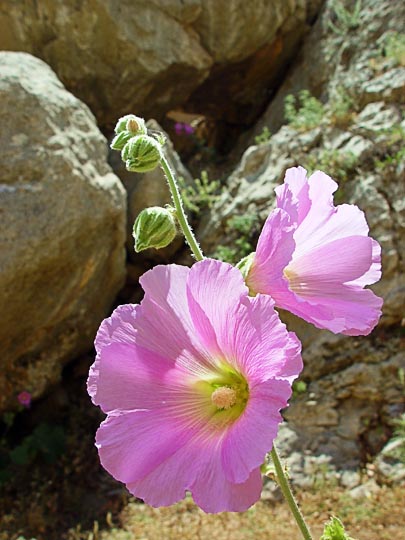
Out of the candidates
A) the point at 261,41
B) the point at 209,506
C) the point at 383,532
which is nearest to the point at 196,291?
the point at 209,506

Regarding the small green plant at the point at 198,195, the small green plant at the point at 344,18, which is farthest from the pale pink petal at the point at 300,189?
the small green plant at the point at 344,18

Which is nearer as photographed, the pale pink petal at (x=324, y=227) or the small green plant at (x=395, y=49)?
the pale pink petal at (x=324, y=227)

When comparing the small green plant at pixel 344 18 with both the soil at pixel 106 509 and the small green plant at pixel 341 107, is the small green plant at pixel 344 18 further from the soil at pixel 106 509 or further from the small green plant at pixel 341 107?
the soil at pixel 106 509

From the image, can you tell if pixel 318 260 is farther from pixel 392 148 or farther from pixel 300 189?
pixel 392 148

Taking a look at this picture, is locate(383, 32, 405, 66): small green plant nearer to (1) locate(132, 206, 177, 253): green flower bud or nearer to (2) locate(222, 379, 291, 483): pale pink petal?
(1) locate(132, 206, 177, 253): green flower bud

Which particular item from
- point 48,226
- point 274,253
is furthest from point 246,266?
point 48,226

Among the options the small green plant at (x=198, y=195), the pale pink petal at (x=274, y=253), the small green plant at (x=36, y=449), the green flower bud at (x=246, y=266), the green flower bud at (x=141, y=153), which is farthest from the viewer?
the small green plant at (x=198, y=195)

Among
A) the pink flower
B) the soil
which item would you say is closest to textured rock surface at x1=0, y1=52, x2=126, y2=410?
the pink flower
